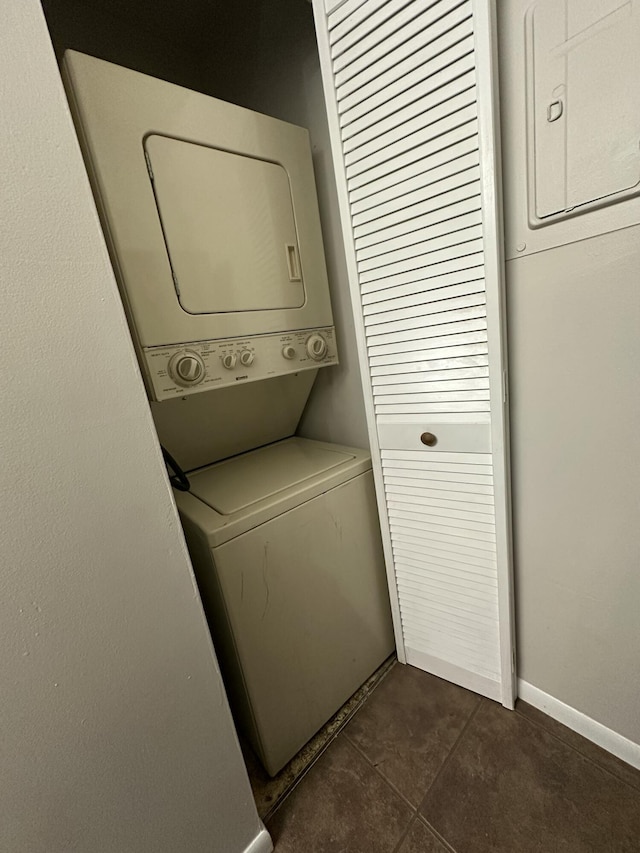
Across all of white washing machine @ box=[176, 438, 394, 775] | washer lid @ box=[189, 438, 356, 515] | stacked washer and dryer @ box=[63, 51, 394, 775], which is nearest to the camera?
stacked washer and dryer @ box=[63, 51, 394, 775]

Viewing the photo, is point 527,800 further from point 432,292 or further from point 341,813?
point 432,292

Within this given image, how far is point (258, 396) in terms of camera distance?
5.40ft

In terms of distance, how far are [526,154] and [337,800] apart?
6.87 ft

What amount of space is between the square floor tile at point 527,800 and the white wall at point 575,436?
0.59 ft

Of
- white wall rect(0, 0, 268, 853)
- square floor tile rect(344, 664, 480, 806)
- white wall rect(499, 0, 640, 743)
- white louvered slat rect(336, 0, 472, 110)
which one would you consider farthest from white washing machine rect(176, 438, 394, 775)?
white louvered slat rect(336, 0, 472, 110)

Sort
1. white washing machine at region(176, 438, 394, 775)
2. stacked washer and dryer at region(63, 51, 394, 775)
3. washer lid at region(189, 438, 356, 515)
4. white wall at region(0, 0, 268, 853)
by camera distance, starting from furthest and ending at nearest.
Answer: washer lid at region(189, 438, 356, 515)
white washing machine at region(176, 438, 394, 775)
stacked washer and dryer at region(63, 51, 394, 775)
white wall at region(0, 0, 268, 853)

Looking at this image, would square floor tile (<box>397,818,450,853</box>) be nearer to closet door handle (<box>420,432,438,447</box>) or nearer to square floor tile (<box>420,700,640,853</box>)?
square floor tile (<box>420,700,640,853</box>)

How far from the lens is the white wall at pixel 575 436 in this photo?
95 cm

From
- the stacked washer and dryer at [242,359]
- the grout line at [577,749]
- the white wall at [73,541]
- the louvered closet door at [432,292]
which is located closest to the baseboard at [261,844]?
the stacked washer and dryer at [242,359]

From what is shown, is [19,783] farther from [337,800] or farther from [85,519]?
[337,800]

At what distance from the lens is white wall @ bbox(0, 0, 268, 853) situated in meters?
0.63

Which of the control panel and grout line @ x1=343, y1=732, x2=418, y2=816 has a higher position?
the control panel

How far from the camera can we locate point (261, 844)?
3.71 feet

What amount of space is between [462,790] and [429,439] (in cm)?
118
